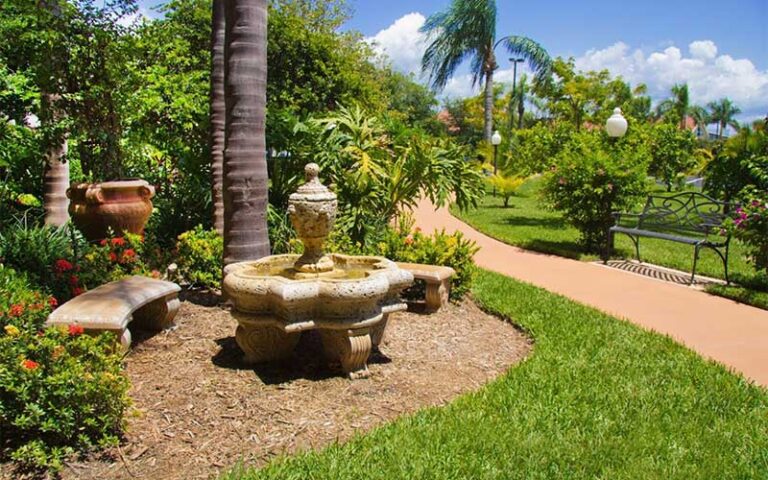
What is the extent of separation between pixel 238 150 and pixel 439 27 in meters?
24.8

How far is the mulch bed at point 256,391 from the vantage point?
3.21 metres

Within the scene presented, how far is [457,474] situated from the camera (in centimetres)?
303

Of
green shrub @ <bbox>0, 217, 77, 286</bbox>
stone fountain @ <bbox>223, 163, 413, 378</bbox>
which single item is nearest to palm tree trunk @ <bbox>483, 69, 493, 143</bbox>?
green shrub @ <bbox>0, 217, 77, 286</bbox>

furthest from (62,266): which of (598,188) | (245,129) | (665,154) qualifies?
(665,154)

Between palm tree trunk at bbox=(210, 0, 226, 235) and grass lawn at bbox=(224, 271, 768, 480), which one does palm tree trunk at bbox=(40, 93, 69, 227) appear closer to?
palm tree trunk at bbox=(210, 0, 226, 235)

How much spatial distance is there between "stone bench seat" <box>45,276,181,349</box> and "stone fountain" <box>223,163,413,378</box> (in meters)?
0.68

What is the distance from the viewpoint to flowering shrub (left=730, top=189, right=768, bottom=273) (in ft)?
23.8

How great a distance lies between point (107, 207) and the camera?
279 inches

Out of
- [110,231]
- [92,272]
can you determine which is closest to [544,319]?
[92,272]

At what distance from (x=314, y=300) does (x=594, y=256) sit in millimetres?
7328

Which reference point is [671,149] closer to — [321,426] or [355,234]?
[355,234]

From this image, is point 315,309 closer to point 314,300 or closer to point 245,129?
point 314,300

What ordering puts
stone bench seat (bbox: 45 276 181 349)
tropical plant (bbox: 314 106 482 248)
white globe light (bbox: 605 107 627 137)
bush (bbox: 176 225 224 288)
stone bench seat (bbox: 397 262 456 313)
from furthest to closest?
white globe light (bbox: 605 107 627 137) → tropical plant (bbox: 314 106 482 248) → bush (bbox: 176 225 224 288) → stone bench seat (bbox: 397 262 456 313) → stone bench seat (bbox: 45 276 181 349)

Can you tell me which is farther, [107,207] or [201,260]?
→ [107,207]
